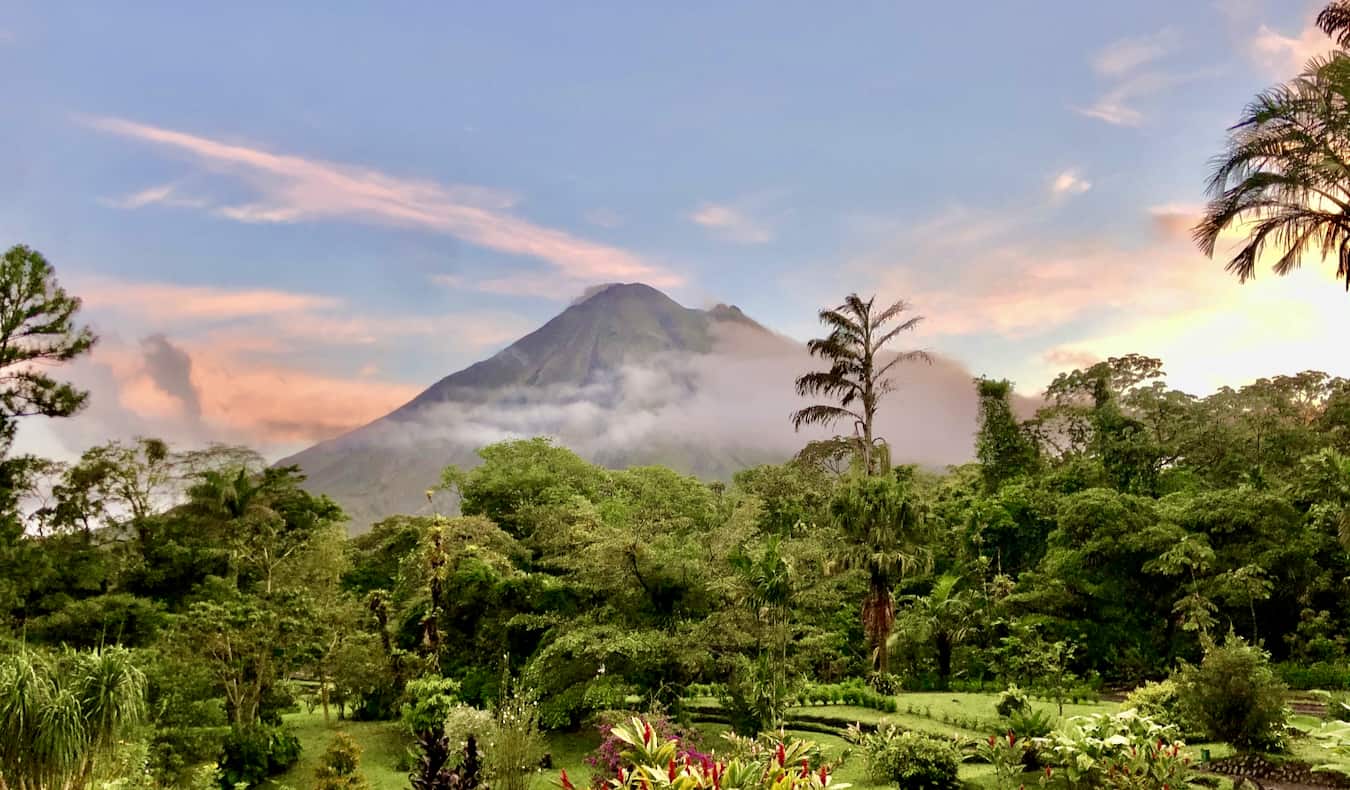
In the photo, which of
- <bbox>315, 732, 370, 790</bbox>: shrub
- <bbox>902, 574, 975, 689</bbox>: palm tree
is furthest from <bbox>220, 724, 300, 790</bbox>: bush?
<bbox>902, 574, 975, 689</bbox>: palm tree

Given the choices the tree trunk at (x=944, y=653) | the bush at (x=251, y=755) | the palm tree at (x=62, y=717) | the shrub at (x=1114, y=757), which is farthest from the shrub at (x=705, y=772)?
the tree trunk at (x=944, y=653)

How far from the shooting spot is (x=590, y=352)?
615 feet

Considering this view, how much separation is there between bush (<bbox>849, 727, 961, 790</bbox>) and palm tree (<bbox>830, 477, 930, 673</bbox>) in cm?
712

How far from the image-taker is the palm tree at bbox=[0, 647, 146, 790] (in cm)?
873

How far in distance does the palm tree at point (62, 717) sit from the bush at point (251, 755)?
556 centimetres

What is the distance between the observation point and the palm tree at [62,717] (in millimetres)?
8727

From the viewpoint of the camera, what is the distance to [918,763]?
1024 centimetres

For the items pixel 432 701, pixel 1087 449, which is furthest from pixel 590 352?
pixel 432 701

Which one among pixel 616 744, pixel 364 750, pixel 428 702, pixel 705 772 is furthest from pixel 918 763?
pixel 364 750

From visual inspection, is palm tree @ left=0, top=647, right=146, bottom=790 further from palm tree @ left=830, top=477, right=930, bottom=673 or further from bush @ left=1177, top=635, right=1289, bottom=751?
palm tree @ left=830, top=477, right=930, bottom=673

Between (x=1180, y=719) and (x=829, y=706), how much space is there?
6570 millimetres

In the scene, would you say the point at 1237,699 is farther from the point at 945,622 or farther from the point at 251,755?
the point at 251,755

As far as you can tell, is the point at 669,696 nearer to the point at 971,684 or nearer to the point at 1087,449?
the point at 971,684

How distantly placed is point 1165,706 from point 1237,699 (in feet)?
12.7
